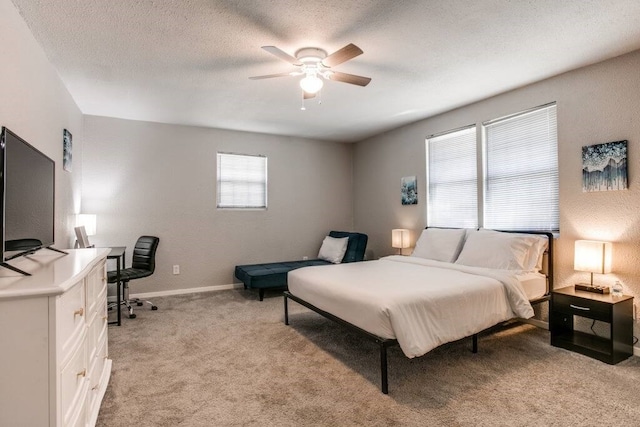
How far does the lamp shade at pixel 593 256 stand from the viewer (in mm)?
2807

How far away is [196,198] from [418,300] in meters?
3.90

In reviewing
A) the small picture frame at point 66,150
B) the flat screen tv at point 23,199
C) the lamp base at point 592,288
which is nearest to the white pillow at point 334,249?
the lamp base at point 592,288

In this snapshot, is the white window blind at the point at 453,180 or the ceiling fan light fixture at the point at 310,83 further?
the white window blind at the point at 453,180

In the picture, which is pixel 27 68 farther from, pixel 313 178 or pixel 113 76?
pixel 313 178

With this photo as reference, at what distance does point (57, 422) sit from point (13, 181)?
45.8 inches

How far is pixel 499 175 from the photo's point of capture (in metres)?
4.01

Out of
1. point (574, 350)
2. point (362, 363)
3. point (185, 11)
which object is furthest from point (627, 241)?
point (185, 11)

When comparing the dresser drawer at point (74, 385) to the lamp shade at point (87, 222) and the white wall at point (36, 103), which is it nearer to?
the white wall at point (36, 103)

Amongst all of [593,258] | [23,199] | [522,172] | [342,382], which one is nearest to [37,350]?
[23,199]

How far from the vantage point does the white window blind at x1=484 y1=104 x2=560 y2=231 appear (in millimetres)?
3504

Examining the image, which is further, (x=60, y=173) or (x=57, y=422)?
(x=60, y=173)

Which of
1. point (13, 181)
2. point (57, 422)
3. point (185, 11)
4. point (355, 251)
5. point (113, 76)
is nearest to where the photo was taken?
point (57, 422)

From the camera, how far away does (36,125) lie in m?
2.59

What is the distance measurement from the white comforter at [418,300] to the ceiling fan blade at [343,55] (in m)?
1.77
